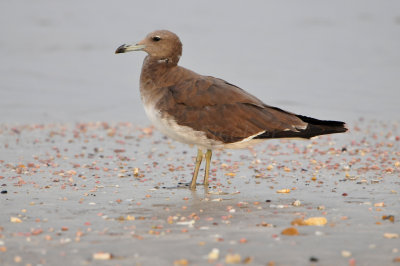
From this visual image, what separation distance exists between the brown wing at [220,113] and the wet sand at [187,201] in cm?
61

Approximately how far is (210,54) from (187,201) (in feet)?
35.8

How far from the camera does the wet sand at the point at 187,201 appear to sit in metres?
4.85

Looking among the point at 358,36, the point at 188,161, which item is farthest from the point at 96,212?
the point at 358,36

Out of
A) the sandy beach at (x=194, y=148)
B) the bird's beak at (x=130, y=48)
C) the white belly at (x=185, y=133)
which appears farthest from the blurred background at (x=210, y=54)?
the white belly at (x=185, y=133)

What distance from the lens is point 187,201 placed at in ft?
22.1

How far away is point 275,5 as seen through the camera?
71.8 ft

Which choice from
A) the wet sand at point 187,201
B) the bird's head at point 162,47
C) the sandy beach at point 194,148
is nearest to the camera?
the wet sand at point 187,201

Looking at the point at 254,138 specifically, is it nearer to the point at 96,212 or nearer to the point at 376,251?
the point at 96,212

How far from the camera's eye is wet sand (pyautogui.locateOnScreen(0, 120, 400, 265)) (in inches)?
191

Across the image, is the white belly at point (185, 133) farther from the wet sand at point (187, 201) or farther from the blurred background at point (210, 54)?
the blurred background at point (210, 54)

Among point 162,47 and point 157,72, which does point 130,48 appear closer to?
point 162,47

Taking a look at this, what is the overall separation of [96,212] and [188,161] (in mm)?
2995

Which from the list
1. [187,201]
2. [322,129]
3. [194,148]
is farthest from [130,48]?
[322,129]

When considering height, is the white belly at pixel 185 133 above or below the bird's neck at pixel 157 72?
below
